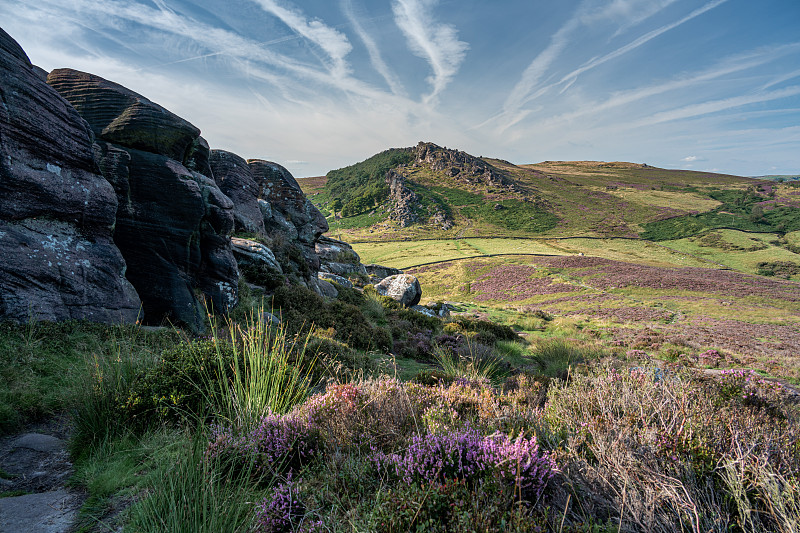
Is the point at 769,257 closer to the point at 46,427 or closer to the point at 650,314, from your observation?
the point at 650,314

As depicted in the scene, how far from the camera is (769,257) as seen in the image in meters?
58.2

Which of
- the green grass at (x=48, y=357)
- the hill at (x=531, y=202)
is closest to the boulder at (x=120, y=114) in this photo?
the green grass at (x=48, y=357)

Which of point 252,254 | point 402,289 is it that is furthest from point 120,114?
point 402,289

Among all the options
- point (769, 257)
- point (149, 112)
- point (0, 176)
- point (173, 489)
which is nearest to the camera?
point (173, 489)

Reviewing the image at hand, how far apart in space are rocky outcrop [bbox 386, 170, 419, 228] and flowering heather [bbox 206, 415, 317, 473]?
332 feet

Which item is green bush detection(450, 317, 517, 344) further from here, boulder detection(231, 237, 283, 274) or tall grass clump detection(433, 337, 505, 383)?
boulder detection(231, 237, 283, 274)

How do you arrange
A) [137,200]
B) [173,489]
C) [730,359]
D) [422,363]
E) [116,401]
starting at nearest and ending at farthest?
[173,489] → [116,401] → [137,200] → [422,363] → [730,359]

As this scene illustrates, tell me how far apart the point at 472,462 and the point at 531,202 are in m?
123

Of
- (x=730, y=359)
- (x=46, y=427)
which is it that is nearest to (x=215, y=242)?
(x=46, y=427)

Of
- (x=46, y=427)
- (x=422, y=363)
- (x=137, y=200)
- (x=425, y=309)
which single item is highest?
(x=137, y=200)

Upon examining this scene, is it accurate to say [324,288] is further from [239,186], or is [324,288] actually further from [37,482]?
[37,482]

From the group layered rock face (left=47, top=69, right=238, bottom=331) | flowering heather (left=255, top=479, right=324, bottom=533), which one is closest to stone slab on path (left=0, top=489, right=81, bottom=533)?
flowering heather (left=255, top=479, right=324, bottom=533)

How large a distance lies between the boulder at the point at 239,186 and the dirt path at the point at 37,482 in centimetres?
1309

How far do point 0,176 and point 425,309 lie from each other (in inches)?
868
